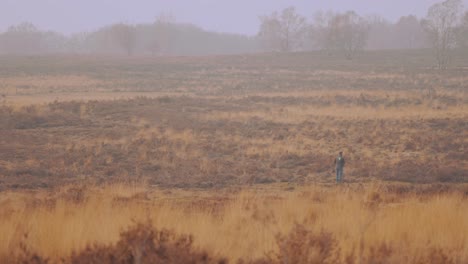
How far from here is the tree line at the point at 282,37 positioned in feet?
211

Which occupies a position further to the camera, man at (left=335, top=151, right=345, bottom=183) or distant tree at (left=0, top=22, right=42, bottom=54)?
distant tree at (left=0, top=22, right=42, bottom=54)

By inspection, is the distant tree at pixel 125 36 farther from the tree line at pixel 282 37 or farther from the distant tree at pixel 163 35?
the distant tree at pixel 163 35

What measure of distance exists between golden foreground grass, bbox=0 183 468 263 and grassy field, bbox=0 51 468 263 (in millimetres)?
25

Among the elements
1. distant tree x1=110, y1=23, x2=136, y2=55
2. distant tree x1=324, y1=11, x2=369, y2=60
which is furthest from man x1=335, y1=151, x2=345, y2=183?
distant tree x1=110, y1=23, x2=136, y2=55

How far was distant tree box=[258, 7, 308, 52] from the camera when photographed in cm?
10781

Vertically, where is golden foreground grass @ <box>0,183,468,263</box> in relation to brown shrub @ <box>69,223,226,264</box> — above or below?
below

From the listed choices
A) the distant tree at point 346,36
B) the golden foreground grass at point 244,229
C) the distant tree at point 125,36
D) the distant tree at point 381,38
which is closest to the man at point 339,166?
the golden foreground grass at point 244,229

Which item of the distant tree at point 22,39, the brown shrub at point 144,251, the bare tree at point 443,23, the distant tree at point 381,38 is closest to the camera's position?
the brown shrub at point 144,251

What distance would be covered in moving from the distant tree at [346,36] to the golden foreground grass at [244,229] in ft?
255

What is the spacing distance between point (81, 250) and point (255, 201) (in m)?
4.74

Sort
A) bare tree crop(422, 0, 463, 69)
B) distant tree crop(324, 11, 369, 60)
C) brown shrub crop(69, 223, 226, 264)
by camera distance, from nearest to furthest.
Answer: brown shrub crop(69, 223, 226, 264)
bare tree crop(422, 0, 463, 69)
distant tree crop(324, 11, 369, 60)

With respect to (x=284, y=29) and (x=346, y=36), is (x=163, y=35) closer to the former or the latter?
(x=284, y=29)

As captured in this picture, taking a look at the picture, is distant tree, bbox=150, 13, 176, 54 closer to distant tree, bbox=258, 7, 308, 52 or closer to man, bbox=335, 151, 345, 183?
distant tree, bbox=258, 7, 308, 52

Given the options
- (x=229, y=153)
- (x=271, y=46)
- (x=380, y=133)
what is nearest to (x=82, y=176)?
(x=229, y=153)
